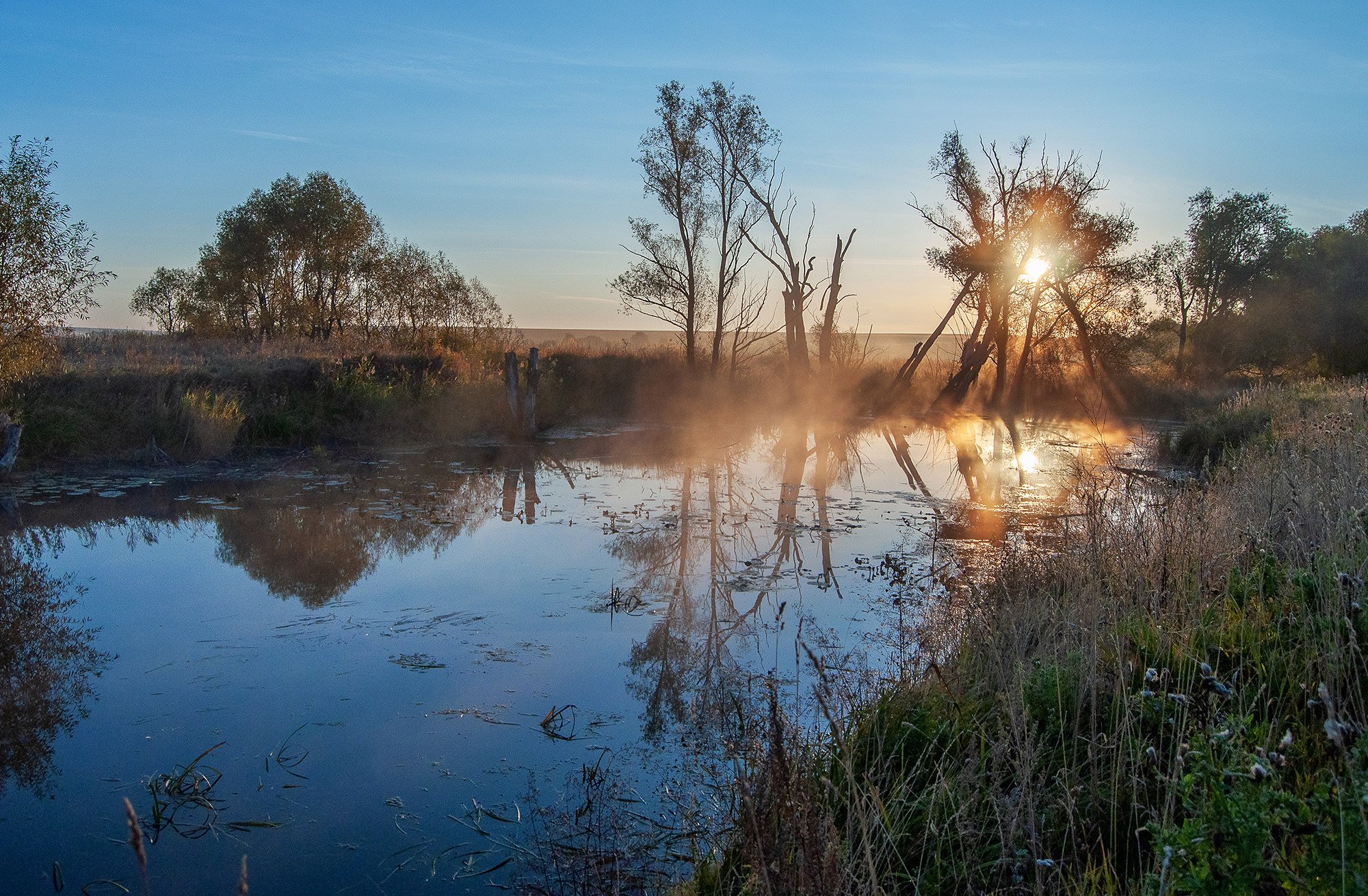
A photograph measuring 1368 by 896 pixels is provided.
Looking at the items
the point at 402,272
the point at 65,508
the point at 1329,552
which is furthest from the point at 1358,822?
the point at 402,272

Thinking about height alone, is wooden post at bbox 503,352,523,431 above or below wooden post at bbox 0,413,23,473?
above

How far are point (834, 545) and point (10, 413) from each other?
13.3 meters

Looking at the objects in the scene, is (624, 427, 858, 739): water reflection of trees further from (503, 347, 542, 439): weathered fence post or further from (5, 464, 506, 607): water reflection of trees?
(503, 347, 542, 439): weathered fence post

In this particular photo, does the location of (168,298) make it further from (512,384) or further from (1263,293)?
(1263,293)

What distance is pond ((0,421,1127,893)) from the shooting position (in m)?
4.32

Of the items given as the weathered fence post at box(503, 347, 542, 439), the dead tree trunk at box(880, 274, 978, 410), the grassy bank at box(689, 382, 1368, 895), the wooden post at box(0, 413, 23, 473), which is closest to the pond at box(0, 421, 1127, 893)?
the wooden post at box(0, 413, 23, 473)

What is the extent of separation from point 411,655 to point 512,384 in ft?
47.5

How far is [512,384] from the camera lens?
20.8 meters

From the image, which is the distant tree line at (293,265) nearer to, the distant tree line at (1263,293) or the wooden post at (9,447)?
the wooden post at (9,447)

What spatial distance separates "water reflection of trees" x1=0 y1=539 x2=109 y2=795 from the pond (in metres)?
0.03

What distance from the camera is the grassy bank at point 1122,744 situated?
2293 millimetres

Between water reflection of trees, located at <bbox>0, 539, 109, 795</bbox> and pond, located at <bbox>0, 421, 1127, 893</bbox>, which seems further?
water reflection of trees, located at <bbox>0, 539, 109, 795</bbox>

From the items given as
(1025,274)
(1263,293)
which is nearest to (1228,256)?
(1263,293)

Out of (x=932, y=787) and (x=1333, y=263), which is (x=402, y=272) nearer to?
(x=932, y=787)
